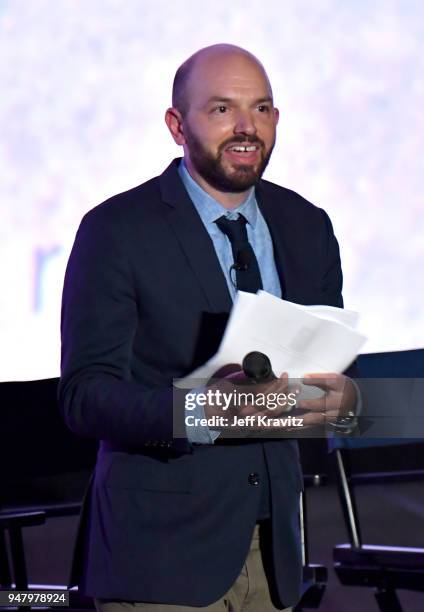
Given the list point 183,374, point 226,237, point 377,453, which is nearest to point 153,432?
point 183,374

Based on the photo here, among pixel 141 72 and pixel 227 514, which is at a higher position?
pixel 141 72

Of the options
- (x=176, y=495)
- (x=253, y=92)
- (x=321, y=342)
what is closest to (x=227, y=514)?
(x=176, y=495)

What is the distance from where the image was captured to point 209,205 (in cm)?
179

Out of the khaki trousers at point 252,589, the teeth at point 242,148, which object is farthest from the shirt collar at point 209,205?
the khaki trousers at point 252,589

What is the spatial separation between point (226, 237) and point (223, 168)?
0.12 meters

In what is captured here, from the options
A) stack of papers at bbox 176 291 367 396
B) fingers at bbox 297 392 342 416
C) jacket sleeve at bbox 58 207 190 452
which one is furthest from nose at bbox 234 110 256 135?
fingers at bbox 297 392 342 416

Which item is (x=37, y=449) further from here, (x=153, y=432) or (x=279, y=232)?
(x=153, y=432)

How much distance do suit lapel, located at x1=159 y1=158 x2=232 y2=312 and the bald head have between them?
0.16m

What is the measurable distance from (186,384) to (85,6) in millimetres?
2498

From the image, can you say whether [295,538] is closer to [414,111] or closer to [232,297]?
[232,297]

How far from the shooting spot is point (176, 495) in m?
1.61

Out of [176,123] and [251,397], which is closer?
[251,397]

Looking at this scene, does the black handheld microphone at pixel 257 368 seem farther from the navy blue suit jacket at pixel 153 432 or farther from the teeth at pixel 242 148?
the teeth at pixel 242 148

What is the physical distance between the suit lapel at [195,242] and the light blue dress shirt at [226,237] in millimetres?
27
